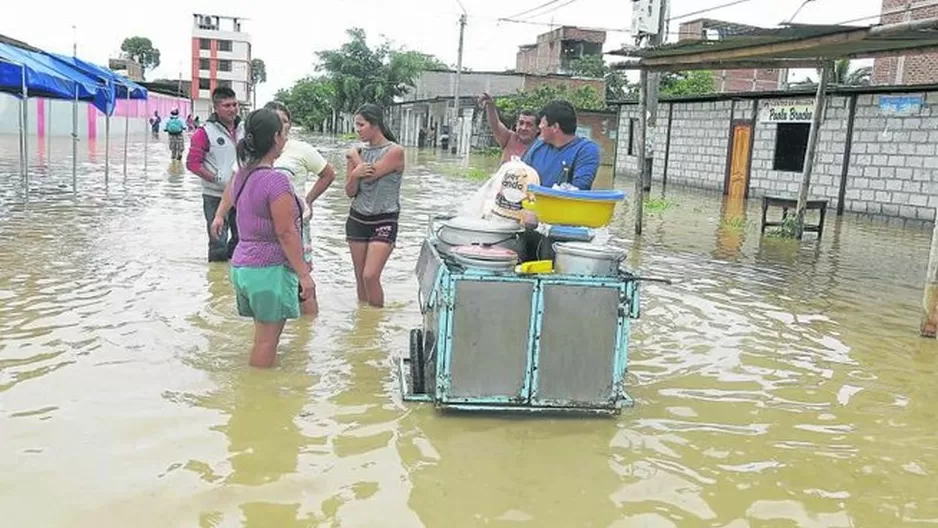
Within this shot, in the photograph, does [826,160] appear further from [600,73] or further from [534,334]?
[600,73]

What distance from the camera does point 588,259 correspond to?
4281 millimetres

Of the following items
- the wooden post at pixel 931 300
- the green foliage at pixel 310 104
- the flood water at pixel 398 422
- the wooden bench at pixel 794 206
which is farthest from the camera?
the green foliage at pixel 310 104

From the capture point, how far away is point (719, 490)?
3.71m

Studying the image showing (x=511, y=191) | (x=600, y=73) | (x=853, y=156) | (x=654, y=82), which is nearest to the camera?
(x=511, y=191)

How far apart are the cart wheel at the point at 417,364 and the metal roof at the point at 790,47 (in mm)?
4346

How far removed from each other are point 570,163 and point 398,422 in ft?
6.17

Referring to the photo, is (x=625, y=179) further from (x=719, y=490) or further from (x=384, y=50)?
(x=384, y=50)

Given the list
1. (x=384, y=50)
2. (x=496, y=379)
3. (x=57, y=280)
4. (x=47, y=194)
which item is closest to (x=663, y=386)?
(x=496, y=379)

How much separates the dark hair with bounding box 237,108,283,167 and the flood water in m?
1.27

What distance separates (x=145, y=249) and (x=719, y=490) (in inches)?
274

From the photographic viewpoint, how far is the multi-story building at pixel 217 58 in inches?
3595

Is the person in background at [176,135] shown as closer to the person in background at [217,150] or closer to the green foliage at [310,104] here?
the person in background at [217,150]

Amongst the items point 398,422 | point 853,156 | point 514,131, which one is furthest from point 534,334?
point 853,156

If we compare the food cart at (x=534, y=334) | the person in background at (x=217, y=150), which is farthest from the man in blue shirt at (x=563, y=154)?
the person in background at (x=217, y=150)
